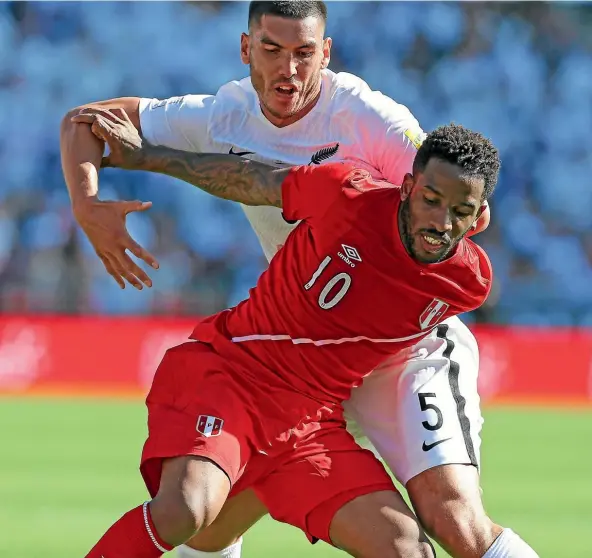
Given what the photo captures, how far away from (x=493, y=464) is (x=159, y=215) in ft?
23.2

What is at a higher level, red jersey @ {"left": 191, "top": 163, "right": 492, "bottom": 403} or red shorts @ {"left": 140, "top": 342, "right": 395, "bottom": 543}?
red jersey @ {"left": 191, "top": 163, "right": 492, "bottom": 403}

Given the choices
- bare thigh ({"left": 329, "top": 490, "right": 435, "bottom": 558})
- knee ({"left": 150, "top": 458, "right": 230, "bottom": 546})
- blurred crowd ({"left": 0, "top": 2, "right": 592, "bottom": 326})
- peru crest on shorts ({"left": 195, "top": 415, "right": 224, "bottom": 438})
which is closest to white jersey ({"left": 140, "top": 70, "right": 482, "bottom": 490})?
bare thigh ({"left": 329, "top": 490, "right": 435, "bottom": 558})

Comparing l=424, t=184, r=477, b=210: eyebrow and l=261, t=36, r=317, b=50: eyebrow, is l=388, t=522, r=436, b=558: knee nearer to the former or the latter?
l=424, t=184, r=477, b=210: eyebrow

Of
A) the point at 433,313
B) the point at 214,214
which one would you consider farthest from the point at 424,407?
the point at 214,214

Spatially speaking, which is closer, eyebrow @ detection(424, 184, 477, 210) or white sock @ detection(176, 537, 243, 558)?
eyebrow @ detection(424, 184, 477, 210)

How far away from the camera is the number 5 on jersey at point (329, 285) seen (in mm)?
4922

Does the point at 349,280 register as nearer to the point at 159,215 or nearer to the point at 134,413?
the point at 134,413

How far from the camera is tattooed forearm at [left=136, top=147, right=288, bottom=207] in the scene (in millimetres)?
5195

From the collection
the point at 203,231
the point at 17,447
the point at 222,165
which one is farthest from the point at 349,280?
the point at 203,231

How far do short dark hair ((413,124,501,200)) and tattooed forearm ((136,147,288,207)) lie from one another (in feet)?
2.57

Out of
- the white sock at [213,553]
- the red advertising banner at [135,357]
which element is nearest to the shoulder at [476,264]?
the white sock at [213,553]

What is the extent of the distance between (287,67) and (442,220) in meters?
1.18

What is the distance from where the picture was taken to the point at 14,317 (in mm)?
14352

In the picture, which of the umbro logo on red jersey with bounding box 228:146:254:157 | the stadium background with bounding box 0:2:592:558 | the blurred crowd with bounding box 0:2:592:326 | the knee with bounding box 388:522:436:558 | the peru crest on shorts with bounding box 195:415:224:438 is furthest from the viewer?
the blurred crowd with bounding box 0:2:592:326
